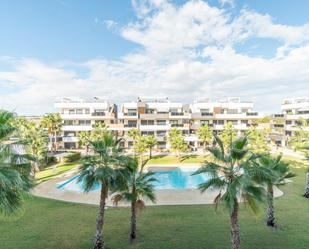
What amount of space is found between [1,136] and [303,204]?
22.2 meters

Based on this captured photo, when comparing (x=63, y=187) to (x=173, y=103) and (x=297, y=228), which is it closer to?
(x=297, y=228)

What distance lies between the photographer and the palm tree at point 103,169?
11.0 metres

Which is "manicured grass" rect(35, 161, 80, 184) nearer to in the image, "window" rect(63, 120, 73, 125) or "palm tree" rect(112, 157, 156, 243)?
"window" rect(63, 120, 73, 125)

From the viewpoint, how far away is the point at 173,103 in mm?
50125

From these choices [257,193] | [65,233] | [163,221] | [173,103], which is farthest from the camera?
[173,103]

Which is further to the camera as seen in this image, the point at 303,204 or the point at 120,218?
the point at 303,204

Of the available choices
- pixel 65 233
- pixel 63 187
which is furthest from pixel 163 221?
pixel 63 187

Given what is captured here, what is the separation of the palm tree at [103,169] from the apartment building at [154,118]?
1312 inches

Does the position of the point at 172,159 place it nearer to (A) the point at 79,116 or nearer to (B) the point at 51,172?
(B) the point at 51,172

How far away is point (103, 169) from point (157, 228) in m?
6.48

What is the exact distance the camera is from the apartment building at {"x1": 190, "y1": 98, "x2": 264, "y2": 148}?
49000 mm

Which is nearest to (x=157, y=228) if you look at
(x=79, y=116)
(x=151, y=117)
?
(x=151, y=117)

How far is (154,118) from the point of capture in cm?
4669

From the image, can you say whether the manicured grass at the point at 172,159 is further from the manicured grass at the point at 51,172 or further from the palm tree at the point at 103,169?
the palm tree at the point at 103,169
